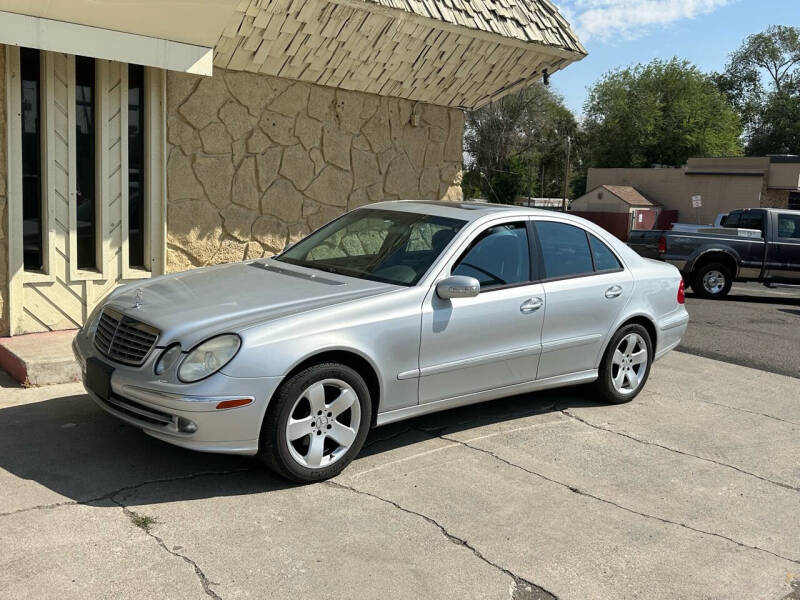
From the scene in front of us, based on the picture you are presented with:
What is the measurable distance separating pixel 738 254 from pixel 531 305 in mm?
11423

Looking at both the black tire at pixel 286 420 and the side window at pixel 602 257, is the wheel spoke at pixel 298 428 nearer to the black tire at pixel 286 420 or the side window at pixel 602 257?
the black tire at pixel 286 420

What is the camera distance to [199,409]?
432 centimetres

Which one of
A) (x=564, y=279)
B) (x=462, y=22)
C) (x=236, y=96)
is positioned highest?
(x=462, y=22)

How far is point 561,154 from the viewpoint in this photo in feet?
234

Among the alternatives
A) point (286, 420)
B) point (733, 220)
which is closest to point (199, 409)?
point (286, 420)

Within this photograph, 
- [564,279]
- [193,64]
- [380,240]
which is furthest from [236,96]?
[564,279]

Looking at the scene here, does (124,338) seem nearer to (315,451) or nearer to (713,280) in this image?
(315,451)

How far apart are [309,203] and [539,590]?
6510 mm

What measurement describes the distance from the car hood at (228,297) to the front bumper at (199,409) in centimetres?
25

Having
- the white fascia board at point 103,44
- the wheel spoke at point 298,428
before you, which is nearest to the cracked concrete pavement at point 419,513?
the wheel spoke at point 298,428

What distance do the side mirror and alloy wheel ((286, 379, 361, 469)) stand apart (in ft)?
2.91

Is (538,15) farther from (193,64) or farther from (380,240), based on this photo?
(380,240)

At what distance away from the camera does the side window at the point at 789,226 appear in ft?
52.7

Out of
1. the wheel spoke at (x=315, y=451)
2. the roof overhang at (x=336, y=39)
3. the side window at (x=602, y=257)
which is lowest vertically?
the wheel spoke at (x=315, y=451)
